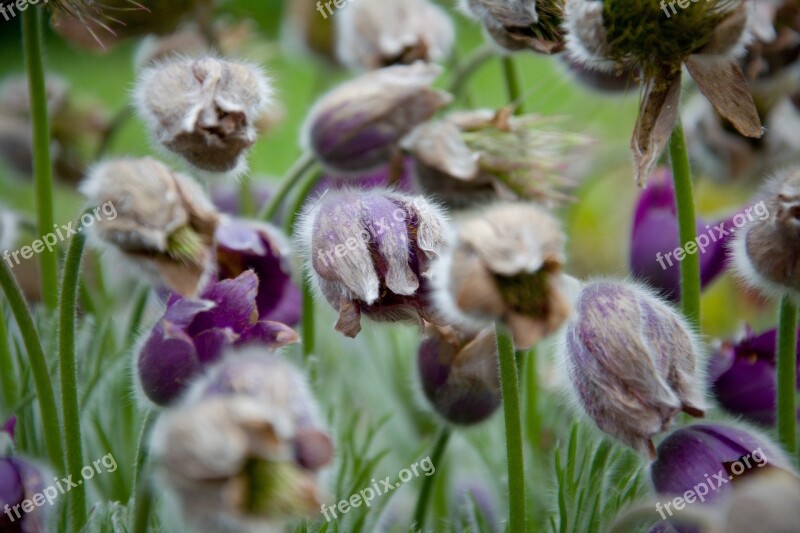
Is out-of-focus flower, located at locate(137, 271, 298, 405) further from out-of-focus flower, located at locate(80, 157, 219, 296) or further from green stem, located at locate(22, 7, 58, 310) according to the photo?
green stem, located at locate(22, 7, 58, 310)

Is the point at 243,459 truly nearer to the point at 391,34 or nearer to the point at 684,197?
the point at 684,197

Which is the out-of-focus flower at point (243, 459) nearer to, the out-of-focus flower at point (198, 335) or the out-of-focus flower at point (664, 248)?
the out-of-focus flower at point (198, 335)

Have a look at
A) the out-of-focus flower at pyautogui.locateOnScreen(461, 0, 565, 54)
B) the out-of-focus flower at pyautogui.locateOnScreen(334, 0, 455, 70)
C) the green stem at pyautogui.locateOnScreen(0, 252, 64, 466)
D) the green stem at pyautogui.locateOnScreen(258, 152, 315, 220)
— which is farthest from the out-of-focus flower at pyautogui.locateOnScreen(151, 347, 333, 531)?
the out-of-focus flower at pyautogui.locateOnScreen(334, 0, 455, 70)

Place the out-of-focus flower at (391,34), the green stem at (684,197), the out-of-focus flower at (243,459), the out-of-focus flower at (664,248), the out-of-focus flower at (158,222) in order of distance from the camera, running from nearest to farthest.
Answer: the out-of-focus flower at (243,459) < the out-of-focus flower at (158,222) < the green stem at (684,197) < the out-of-focus flower at (664,248) < the out-of-focus flower at (391,34)

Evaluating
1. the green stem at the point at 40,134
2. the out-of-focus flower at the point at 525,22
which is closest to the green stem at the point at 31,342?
the green stem at the point at 40,134

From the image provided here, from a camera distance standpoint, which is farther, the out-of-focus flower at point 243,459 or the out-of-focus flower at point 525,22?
the out-of-focus flower at point 525,22

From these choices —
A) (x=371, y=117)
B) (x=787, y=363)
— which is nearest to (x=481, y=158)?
(x=371, y=117)
